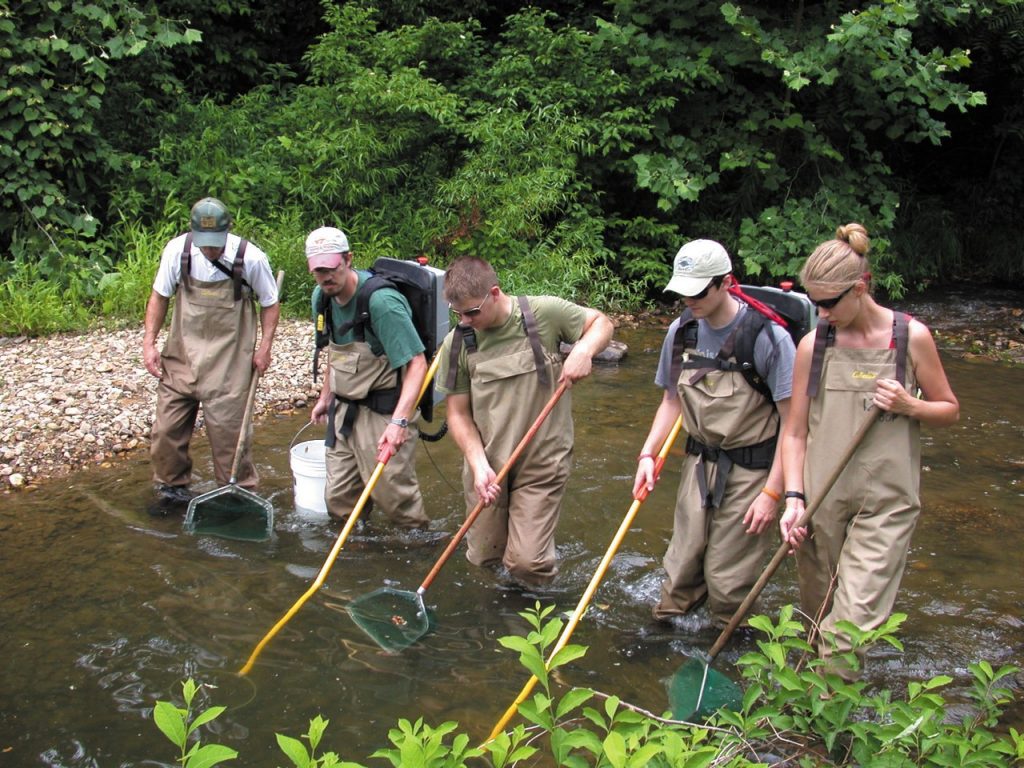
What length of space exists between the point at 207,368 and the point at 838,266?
3.93 m

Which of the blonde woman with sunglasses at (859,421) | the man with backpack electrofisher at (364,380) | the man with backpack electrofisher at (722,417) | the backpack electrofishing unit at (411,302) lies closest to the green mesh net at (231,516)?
the man with backpack electrofisher at (364,380)

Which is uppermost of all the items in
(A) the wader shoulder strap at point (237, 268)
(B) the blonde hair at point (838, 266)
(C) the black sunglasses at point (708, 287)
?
(B) the blonde hair at point (838, 266)

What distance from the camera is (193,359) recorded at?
6234 mm

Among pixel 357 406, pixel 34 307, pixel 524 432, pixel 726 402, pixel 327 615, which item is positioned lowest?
pixel 327 615

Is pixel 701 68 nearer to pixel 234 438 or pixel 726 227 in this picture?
pixel 726 227

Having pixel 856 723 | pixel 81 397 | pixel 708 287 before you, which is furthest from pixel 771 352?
pixel 81 397

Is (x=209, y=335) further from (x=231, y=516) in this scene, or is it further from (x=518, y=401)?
(x=518, y=401)

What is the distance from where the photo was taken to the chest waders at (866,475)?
12.6 ft

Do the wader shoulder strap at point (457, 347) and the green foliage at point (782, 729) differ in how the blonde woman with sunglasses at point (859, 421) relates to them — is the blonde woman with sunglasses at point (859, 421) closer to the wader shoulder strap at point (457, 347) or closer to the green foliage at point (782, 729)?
the green foliage at point (782, 729)

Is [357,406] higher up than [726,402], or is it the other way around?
[726,402]

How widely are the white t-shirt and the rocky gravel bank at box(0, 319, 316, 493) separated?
1.97 metres

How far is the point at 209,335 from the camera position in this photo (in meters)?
6.23

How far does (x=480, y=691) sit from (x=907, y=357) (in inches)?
91.4

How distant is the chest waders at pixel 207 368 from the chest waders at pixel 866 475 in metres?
3.64
